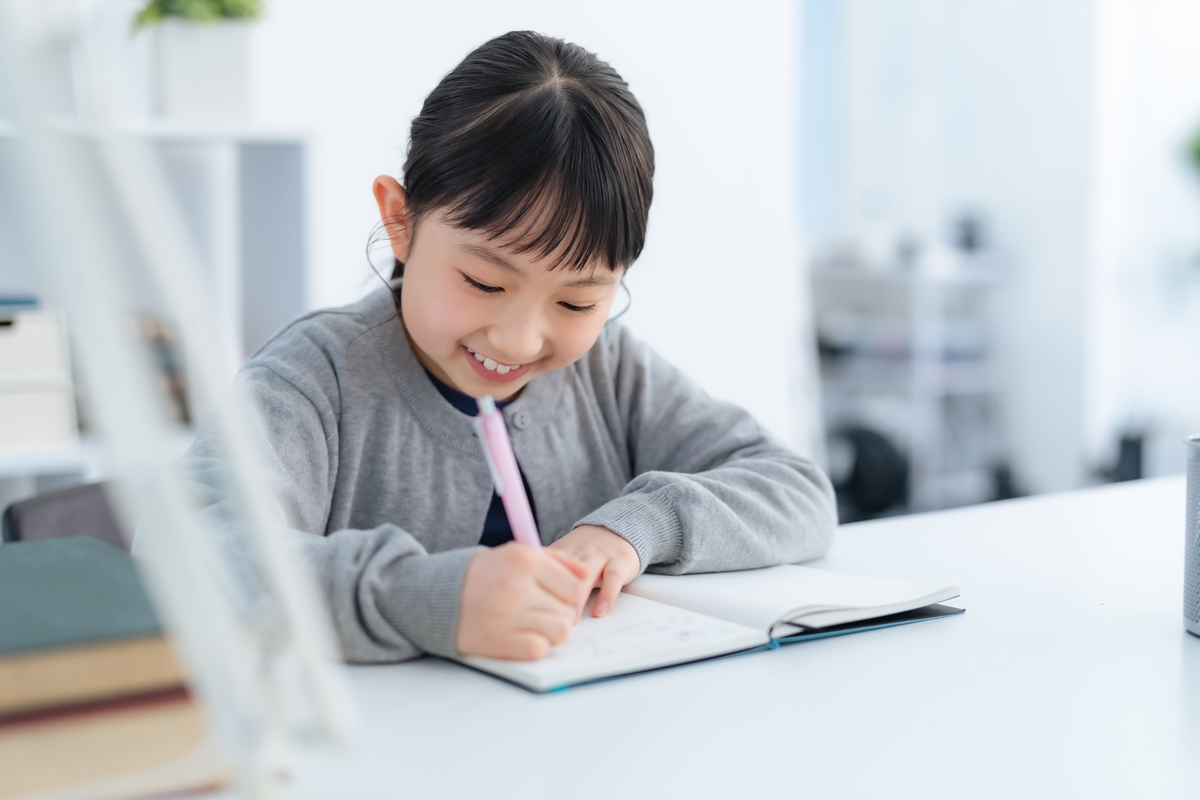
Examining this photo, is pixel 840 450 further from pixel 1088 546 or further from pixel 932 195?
pixel 1088 546

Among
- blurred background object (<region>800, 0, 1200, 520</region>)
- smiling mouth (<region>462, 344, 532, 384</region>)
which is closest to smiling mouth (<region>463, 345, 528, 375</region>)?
smiling mouth (<region>462, 344, 532, 384</region>)

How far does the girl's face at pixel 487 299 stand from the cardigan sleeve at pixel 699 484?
0.13m

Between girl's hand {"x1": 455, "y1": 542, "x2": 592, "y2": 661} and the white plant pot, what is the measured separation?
138cm

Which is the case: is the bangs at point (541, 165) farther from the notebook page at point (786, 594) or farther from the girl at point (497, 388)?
the notebook page at point (786, 594)

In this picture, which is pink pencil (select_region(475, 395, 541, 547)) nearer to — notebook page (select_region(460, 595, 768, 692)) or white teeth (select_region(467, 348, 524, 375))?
notebook page (select_region(460, 595, 768, 692))

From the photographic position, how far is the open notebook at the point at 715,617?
1.97ft

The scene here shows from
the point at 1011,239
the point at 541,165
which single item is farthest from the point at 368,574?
the point at 1011,239

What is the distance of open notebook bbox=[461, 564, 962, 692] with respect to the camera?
599 millimetres

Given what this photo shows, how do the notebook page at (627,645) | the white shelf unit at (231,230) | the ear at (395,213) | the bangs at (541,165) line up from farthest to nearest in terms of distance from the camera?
the white shelf unit at (231,230) < the ear at (395,213) < the bangs at (541,165) < the notebook page at (627,645)

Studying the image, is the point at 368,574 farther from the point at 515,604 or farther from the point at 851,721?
the point at 851,721

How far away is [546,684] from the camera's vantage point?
1.88 ft

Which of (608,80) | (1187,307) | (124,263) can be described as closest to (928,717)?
(124,263)

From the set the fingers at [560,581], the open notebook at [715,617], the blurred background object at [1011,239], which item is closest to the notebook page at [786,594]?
the open notebook at [715,617]

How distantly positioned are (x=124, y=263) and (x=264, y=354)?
659mm
